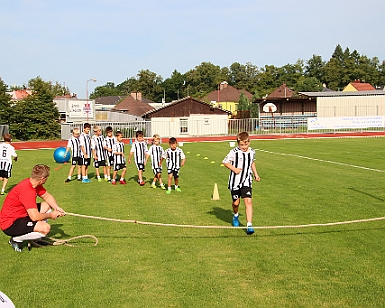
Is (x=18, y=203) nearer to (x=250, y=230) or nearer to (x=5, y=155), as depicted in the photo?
(x=250, y=230)

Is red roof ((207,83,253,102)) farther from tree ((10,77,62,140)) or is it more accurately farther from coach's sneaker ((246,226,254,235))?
coach's sneaker ((246,226,254,235))

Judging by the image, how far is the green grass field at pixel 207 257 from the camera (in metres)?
5.66

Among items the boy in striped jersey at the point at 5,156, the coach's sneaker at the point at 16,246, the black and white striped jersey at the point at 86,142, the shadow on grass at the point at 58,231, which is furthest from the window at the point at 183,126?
the coach's sneaker at the point at 16,246

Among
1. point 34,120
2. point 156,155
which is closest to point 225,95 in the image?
point 34,120

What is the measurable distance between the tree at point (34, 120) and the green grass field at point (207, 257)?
119ft

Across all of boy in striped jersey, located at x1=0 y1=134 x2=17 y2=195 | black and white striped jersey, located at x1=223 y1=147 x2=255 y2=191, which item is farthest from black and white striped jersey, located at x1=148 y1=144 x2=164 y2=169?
black and white striped jersey, located at x1=223 y1=147 x2=255 y2=191

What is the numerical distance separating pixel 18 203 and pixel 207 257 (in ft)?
10.4

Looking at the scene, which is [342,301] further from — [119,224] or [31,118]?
[31,118]

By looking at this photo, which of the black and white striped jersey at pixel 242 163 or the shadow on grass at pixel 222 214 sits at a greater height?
the black and white striped jersey at pixel 242 163

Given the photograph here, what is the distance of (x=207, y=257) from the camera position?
718 centimetres

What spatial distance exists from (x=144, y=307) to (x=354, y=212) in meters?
6.18

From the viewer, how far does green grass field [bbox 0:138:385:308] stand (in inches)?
223

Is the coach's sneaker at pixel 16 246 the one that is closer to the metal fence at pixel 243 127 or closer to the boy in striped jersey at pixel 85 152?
the boy in striped jersey at pixel 85 152

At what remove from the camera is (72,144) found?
52.7ft
